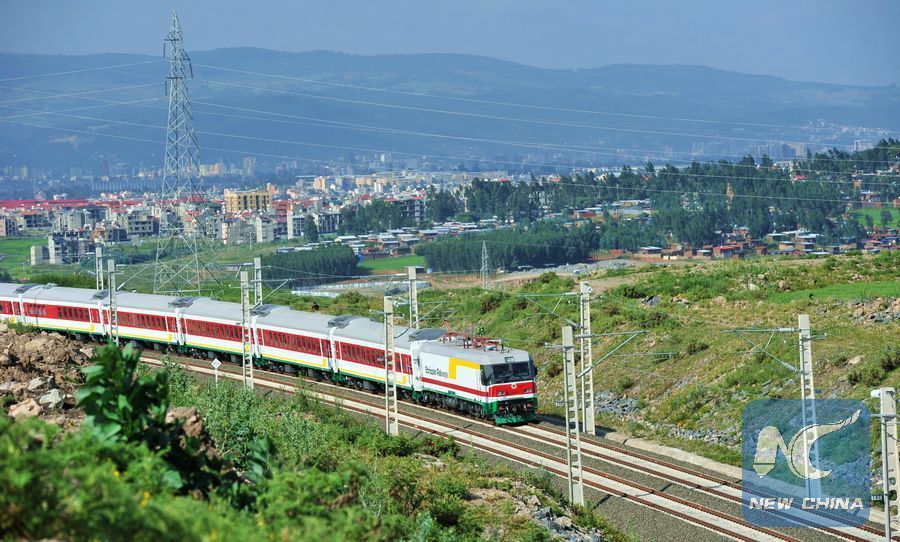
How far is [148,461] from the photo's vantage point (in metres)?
12.3

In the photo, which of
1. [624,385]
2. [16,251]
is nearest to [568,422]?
[624,385]

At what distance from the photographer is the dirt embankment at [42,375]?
24062mm

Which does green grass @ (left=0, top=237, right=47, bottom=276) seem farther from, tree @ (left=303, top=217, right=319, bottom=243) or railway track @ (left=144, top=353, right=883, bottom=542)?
railway track @ (left=144, top=353, right=883, bottom=542)

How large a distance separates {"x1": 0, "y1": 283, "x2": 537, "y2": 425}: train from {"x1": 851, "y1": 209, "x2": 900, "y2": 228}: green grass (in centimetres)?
8872

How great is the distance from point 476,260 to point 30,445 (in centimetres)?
10260

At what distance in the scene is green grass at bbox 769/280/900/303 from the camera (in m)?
45.3

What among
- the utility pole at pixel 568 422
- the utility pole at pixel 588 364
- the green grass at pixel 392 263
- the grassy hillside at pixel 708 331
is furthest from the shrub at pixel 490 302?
the green grass at pixel 392 263

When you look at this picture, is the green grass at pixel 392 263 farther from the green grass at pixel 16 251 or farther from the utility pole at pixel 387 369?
the utility pole at pixel 387 369

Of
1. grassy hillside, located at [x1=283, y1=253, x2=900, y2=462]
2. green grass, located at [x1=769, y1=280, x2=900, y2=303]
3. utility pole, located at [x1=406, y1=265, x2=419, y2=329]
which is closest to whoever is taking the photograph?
grassy hillside, located at [x1=283, y1=253, x2=900, y2=462]

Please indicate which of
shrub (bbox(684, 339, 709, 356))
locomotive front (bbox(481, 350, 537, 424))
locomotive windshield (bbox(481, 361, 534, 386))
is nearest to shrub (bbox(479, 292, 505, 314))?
shrub (bbox(684, 339, 709, 356))

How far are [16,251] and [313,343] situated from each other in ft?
372

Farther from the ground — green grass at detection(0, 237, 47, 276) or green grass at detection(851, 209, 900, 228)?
green grass at detection(851, 209, 900, 228)

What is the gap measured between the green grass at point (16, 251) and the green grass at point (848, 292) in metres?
84.6

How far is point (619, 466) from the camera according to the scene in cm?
3052
